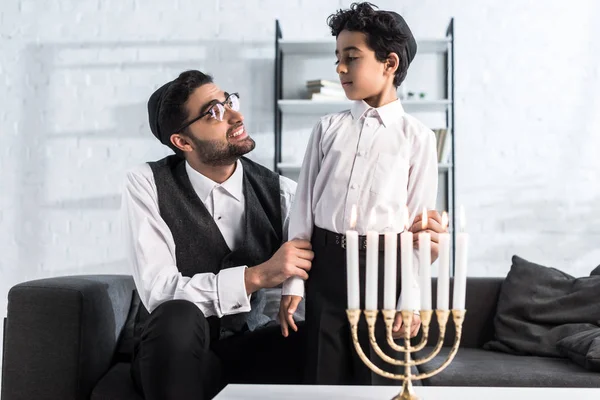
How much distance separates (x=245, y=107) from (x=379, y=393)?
9.13 feet

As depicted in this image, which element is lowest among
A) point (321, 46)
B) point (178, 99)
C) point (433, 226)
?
point (433, 226)

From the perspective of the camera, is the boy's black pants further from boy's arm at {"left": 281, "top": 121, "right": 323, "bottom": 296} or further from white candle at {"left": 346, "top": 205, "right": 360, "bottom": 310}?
white candle at {"left": 346, "top": 205, "right": 360, "bottom": 310}

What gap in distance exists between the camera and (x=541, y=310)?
237 cm

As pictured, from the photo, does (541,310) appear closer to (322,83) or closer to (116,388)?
(116,388)

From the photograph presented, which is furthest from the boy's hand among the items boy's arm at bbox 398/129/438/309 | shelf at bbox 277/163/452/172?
shelf at bbox 277/163/452/172

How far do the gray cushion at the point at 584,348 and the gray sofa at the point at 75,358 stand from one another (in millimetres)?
26

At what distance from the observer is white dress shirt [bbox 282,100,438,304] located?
1645 mm

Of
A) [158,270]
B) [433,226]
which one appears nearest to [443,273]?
[433,226]

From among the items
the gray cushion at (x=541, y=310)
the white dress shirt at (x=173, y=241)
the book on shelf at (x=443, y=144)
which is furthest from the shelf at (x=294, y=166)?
the white dress shirt at (x=173, y=241)

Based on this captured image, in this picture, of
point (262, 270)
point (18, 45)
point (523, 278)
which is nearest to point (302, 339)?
point (262, 270)

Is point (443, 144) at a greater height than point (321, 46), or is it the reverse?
point (321, 46)

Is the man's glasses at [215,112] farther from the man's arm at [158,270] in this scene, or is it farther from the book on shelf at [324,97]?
the book on shelf at [324,97]

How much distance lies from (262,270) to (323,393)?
0.49 m

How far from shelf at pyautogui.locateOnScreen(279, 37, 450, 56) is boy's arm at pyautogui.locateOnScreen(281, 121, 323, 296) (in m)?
1.88
